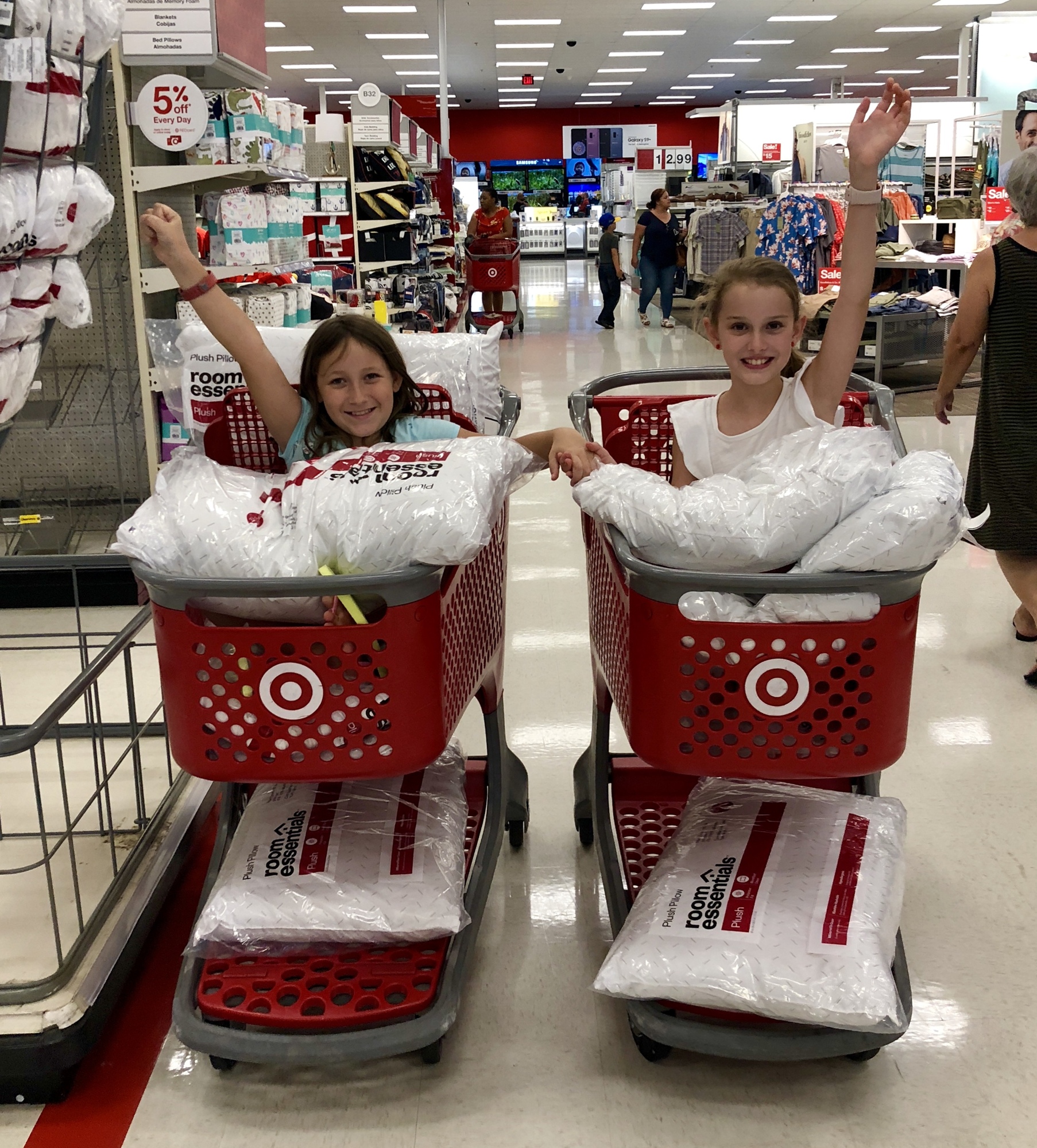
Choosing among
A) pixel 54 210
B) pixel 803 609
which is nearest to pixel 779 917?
pixel 803 609

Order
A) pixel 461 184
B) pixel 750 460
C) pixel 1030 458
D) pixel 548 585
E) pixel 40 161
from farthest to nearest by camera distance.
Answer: pixel 461 184 < pixel 548 585 < pixel 1030 458 < pixel 750 460 < pixel 40 161

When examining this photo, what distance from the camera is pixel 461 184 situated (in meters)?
30.2

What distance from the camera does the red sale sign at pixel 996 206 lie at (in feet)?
25.8

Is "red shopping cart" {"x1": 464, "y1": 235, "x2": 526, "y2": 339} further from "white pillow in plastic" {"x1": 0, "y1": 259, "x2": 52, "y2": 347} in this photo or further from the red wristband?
"white pillow in plastic" {"x1": 0, "y1": 259, "x2": 52, "y2": 347}

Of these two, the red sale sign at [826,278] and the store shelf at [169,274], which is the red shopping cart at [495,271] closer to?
the red sale sign at [826,278]

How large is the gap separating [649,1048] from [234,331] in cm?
137

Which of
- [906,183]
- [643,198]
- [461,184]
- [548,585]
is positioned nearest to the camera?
[548,585]

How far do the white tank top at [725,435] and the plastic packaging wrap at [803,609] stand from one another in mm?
592

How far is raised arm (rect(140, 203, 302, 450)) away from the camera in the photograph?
1.88 m

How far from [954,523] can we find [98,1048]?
1487mm

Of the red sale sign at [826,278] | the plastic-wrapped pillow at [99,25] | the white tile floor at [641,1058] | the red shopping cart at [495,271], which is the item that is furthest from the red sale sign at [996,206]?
the plastic-wrapped pillow at [99,25]

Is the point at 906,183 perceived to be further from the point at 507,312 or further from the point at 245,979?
the point at 245,979

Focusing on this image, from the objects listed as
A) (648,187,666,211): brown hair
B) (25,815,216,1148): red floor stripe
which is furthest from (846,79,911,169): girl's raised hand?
(648,187,666,211): brown hair

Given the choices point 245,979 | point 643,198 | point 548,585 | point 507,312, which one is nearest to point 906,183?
point 507,312
